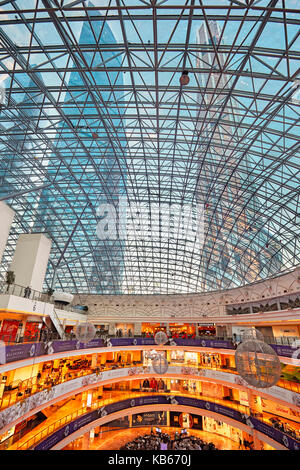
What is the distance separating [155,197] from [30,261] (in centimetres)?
2188

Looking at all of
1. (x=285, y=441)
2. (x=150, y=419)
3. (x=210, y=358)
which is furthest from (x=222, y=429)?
(x=285, y=441)

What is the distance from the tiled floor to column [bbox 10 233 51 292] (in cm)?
1966

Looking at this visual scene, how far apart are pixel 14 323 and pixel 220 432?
3277cm

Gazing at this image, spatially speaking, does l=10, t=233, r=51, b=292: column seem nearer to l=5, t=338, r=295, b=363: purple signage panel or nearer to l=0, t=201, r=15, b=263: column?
l=0, t=201, r=15, b=263: column

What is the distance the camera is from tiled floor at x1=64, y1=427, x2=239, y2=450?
93.2ft

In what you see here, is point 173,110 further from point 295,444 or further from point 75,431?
point 75,431

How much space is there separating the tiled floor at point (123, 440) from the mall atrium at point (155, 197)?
307 mm

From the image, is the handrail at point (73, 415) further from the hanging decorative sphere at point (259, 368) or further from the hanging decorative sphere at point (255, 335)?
the hanging decorative sphere at point (255, 335)

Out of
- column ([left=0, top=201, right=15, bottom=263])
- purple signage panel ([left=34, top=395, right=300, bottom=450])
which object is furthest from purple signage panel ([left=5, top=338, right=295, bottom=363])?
column ([left=0, top=201, right=15, bottom=263])

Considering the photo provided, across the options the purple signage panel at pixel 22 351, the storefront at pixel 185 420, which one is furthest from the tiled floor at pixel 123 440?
the purple signage panel at pixel 22 351

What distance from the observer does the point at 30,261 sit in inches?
1032

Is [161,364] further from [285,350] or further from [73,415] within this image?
[285,350]

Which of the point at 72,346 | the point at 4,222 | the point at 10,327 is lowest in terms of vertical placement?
the point at 72,346

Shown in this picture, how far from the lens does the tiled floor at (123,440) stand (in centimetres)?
2841
